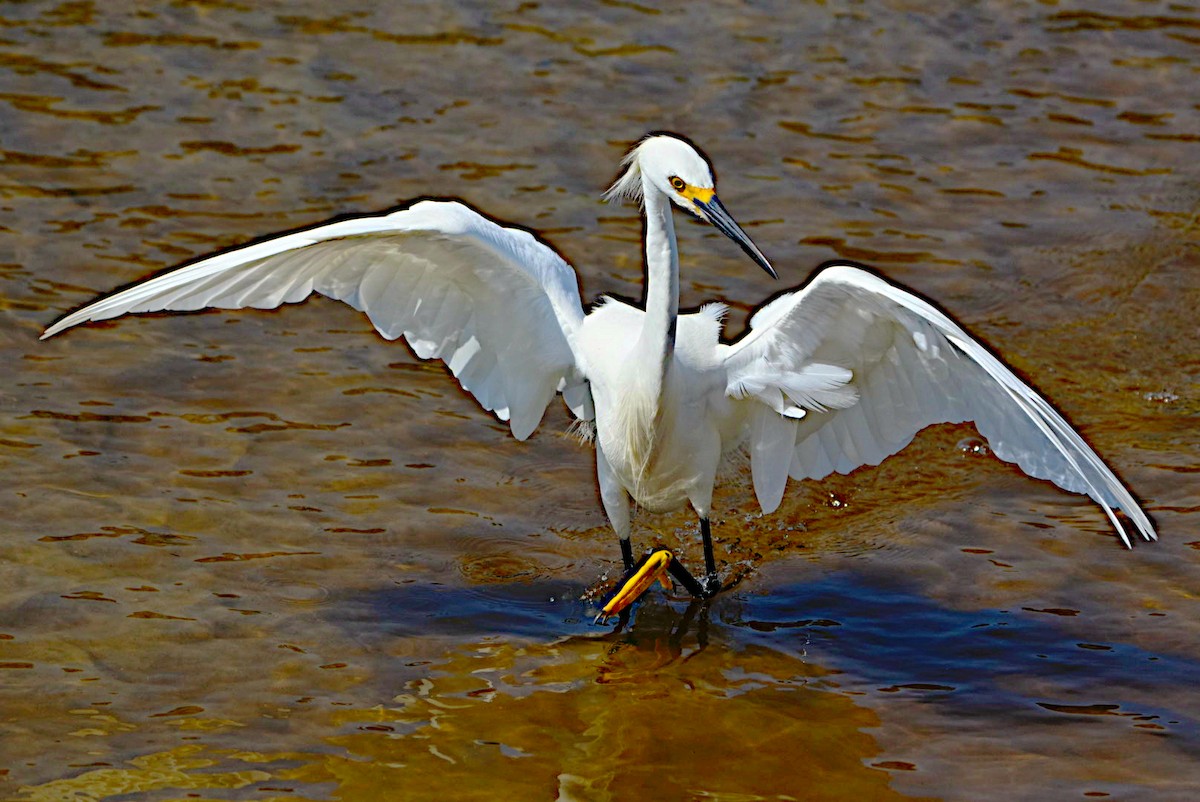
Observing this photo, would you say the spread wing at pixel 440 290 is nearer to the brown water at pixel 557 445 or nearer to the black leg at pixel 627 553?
the black leg at pixel 627 553

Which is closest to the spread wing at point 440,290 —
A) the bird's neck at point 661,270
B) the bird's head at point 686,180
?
the bird's neck at point 661,270

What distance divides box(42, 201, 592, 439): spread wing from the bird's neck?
0.49 meters

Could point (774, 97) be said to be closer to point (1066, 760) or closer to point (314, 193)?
point (314, 193)

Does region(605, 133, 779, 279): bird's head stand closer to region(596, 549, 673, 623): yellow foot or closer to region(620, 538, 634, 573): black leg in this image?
region(596, 549, 673, 623): yellow foot

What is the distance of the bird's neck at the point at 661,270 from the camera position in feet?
17.3

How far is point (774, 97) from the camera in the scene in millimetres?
10531

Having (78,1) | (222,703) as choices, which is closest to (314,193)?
(78,1)

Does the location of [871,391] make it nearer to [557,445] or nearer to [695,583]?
[695,583]

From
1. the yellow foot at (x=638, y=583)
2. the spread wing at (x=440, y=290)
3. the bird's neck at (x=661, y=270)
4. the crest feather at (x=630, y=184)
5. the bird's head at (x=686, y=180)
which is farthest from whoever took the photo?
the yellow foot at (x=638, y=583)

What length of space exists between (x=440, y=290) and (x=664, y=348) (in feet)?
2.86

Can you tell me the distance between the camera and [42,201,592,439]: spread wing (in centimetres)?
491

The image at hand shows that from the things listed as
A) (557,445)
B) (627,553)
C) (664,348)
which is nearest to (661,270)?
(664,348)

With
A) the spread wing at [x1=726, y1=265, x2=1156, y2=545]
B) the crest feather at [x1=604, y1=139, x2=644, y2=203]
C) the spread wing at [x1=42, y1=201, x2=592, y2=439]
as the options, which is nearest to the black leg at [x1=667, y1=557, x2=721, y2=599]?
the spread wing at [x1=726, y1=265, x2=1156, y2=545]

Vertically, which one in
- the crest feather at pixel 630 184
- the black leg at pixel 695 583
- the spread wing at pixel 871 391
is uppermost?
the crest feather at pixel 630 184
